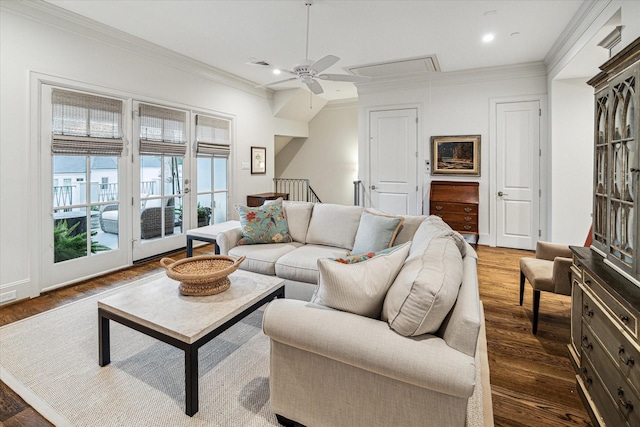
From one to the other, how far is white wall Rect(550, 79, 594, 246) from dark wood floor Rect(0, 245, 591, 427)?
4.53 ft

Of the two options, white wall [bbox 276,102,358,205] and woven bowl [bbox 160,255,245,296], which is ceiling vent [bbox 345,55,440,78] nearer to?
white wall [bbox 276,102,358,205]

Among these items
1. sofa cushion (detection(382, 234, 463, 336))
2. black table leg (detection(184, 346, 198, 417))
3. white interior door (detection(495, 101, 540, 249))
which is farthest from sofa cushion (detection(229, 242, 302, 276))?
white interior door (detection(495, 101, 540, 249))

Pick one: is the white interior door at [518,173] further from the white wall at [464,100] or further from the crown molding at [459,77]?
the crown molding at [459,77]

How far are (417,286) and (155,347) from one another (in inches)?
76.0

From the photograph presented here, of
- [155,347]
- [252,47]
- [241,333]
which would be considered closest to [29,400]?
[155,347]

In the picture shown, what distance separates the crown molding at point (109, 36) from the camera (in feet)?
10.2

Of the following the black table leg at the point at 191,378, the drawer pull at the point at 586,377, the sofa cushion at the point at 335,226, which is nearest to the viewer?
the black table leg at the point at 191,378

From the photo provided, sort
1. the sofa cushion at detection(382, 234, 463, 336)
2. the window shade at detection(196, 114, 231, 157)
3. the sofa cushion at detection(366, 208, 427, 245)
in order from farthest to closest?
the window shade at detection(196, 114, 231, 157)
the sofa cushion at detection(366, 208, 427, 245)
the sofa cushion at detection(382, 234, 463, 336)

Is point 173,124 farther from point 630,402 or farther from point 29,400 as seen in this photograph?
point 630,402

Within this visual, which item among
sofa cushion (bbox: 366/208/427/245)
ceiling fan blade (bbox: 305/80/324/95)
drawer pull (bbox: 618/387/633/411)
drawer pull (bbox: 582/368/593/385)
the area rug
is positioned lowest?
the area rug

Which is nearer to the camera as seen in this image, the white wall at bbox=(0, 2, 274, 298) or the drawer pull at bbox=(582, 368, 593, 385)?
the drawer pull at bbox=(582, 368, 593, 385)

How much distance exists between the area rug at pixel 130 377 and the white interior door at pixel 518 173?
399 centimetres

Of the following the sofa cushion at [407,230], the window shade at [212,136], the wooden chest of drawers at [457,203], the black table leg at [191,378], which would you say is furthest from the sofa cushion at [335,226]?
the window shade at [212,136]

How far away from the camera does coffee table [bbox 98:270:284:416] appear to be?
1648 mm
